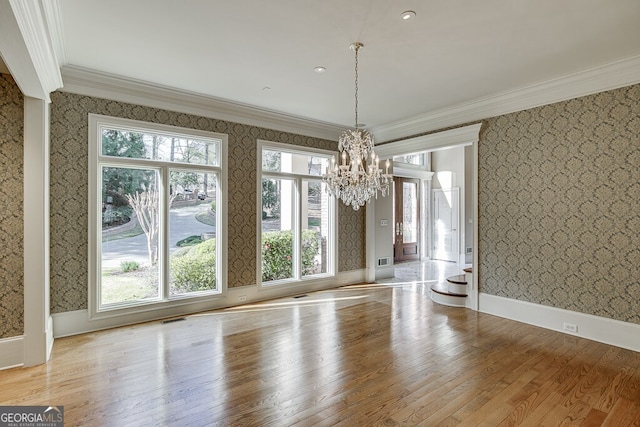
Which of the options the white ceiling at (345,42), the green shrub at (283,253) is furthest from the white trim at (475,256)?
the green shrub at (283,253)

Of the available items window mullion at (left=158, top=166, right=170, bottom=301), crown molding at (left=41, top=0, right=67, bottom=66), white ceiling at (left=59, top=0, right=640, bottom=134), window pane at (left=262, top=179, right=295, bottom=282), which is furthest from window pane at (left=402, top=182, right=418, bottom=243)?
crown molding at (left=41, top=0, right=67, bottom=66)

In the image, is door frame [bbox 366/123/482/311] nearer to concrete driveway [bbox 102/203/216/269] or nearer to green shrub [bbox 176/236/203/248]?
concrete driveway [bbox 102/203/216/269]

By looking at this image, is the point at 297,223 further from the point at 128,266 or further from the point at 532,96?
the point at 532,96

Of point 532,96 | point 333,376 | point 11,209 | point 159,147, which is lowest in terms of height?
point 333,376

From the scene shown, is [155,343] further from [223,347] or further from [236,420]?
[236,420]

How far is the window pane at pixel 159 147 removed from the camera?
4262mm

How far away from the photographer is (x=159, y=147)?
4.59 meters

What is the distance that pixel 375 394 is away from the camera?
104 inches

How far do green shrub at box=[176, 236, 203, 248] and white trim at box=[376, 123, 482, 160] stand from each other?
384cm

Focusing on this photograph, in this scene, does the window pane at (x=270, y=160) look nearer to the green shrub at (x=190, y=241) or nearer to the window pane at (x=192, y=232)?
the window pane at (x=192, y=232)

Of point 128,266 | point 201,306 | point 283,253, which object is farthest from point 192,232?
point 283,253

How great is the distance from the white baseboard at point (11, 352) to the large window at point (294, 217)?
3.11 meters

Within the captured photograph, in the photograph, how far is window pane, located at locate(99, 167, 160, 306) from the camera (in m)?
4.23

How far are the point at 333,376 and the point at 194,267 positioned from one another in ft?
9.66
